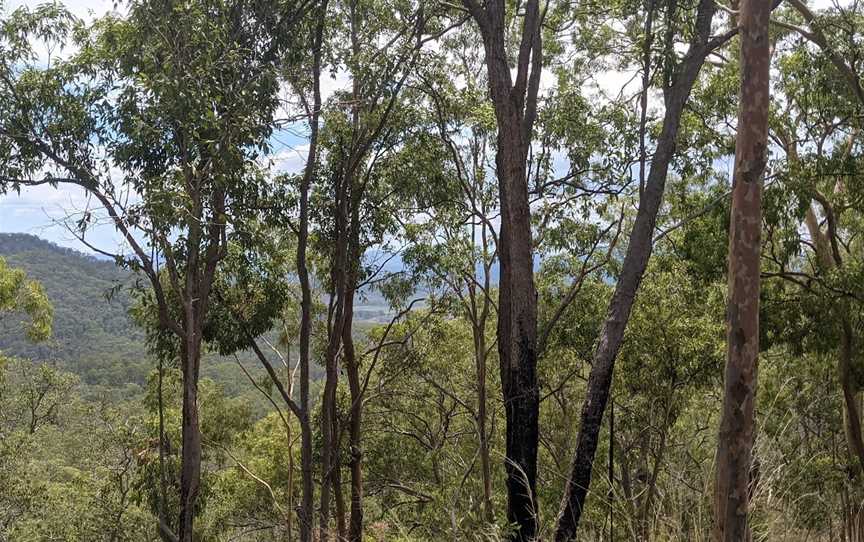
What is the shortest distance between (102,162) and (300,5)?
2.52m

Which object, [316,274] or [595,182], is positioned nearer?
[595,182]

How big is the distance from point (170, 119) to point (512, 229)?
10.0 feet

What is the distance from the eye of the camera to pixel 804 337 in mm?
7812

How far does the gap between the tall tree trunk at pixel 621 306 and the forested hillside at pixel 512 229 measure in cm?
2

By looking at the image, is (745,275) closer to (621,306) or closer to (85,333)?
(621,306)

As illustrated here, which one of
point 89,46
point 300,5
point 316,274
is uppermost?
point 300,5

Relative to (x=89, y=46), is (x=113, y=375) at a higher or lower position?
lower

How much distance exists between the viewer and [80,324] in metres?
73.2

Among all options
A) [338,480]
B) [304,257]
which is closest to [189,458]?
[304,257]

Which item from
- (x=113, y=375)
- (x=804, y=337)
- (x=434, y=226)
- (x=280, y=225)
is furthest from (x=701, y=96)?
(x=113, y=375)

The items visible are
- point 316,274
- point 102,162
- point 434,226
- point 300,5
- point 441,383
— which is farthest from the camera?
point 441,383

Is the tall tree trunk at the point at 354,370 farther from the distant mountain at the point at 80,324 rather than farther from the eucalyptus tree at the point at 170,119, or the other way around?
the distant mountain at the point at 80,324

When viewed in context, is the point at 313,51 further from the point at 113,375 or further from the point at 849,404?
the point at 113,375

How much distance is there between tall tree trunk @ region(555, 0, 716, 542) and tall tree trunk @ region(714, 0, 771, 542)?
145cm
